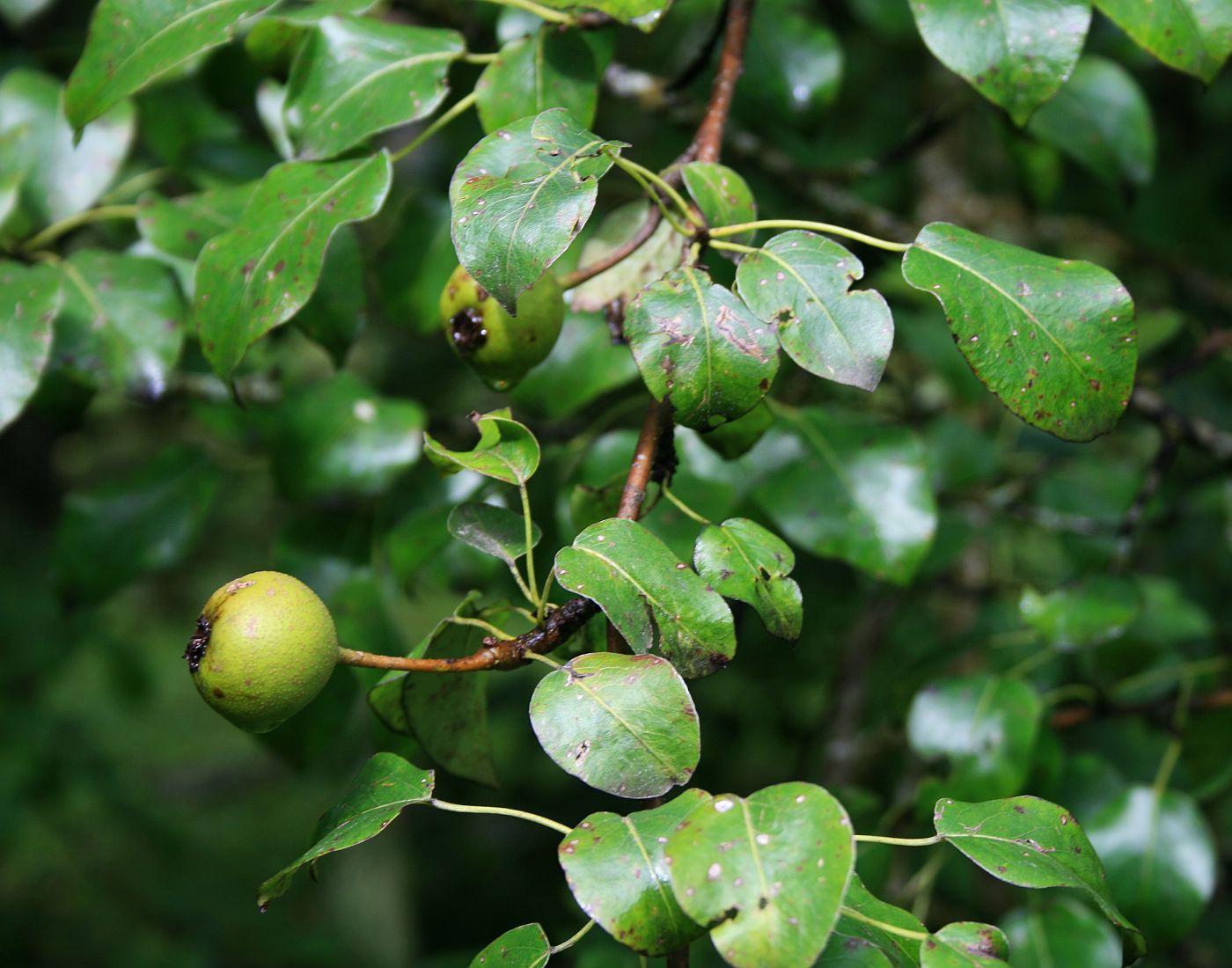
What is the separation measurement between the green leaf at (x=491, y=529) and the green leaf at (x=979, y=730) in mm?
653

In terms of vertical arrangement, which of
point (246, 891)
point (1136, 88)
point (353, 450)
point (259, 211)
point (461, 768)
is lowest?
point (246, 891)

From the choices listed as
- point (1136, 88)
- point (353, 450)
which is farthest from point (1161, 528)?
point (353, 450)

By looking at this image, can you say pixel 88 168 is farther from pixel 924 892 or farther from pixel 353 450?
pixel 924 892

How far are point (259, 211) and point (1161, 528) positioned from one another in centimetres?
146

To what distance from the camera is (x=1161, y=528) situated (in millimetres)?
1743

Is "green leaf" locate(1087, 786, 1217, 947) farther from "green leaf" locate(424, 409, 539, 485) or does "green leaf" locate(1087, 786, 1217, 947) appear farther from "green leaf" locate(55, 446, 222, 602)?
"green leaf" locate(55, 446, 222, 602)

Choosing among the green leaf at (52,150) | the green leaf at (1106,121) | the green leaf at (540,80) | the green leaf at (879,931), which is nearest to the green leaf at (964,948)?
the green leaf at (879,931)

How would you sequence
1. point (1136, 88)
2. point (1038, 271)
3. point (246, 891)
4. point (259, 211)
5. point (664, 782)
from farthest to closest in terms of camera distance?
point (246, 891)
point (1136, 88)
point (259, 211)
point (1038, 271)
point (664, 782)

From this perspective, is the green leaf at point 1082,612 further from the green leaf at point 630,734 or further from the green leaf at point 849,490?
the green leaf at point 630,734

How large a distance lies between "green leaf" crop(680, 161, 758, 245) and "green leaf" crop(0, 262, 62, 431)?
61cm

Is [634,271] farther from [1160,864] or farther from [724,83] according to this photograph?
[1160,864]

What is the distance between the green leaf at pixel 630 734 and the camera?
63 cm

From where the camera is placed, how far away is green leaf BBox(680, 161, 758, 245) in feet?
2.54

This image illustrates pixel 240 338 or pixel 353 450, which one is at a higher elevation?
pixel 240 338
